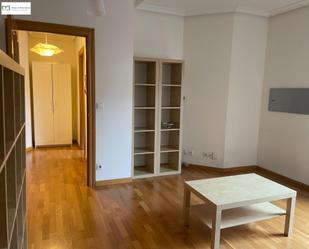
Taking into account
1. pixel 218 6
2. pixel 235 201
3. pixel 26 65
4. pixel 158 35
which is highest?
pixel 218 6

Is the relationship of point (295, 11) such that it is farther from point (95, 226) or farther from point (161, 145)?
point (95, 226)

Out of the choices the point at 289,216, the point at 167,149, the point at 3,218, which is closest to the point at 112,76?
the point at 167,149

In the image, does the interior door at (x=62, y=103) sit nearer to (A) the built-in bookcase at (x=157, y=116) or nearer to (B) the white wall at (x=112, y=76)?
(A) the built-in bookcase at (x=157, y=116)

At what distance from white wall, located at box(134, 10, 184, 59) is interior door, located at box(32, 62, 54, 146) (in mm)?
2693

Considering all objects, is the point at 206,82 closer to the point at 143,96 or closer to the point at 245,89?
the point at 245,89

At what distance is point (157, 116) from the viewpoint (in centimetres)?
399

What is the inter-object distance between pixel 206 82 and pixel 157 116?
3.59ft

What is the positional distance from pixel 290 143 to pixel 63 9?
3.75 meters

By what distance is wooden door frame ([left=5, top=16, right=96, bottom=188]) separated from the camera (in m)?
3.02

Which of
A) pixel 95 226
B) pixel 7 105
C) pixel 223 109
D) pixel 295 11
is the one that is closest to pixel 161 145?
pixel 223 109

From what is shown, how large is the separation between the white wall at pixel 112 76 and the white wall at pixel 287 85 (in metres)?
2.36

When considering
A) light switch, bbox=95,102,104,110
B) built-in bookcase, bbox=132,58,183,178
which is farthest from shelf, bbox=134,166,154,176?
light switch, bbox=95,102,104,110

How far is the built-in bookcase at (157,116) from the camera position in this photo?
3.98 metres

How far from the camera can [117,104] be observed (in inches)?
143
